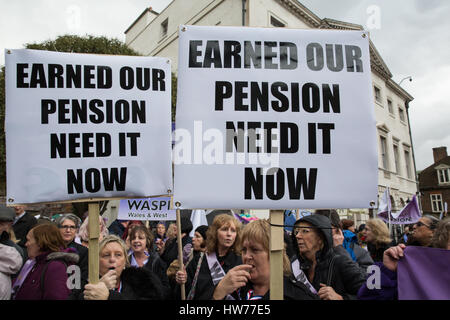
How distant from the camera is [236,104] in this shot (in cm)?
209

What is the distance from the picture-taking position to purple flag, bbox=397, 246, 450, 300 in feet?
6.48

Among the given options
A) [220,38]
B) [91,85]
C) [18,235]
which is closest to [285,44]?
[220,38]

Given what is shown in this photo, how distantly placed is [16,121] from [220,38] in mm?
1382

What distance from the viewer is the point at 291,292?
226cm

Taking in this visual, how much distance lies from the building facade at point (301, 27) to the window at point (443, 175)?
17.9 metres

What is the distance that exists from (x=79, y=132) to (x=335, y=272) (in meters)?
2.04

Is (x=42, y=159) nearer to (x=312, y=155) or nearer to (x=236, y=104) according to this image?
(x=236, y=104)

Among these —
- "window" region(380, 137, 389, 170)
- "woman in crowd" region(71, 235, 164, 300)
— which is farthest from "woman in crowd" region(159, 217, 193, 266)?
"window" region(380, 137, 389, 170)

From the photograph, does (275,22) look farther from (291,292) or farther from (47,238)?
(291,292)

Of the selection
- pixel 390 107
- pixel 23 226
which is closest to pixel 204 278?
pixel 23 226

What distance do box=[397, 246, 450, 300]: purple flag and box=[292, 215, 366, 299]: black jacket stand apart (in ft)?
1.74

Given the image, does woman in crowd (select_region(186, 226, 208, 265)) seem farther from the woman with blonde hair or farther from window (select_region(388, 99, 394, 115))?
window (select_region(388, 99, 394, 115))

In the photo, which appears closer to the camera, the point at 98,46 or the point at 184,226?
the point at 184,226

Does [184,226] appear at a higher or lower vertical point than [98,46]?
lower
